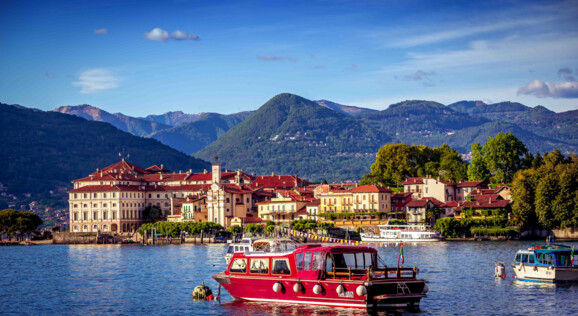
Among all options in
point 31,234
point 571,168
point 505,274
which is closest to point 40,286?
point 505,274

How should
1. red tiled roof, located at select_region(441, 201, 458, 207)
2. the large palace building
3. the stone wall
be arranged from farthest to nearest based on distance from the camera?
1. the stone wall
2. the large palace building
3. red tiled roof, located at select_region(441, 201, 458, 207)

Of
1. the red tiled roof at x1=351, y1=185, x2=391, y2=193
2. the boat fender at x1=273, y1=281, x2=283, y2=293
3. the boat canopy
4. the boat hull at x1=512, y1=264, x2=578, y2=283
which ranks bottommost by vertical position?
the boat hull at x1=512, y1=264, x2=578, y2=283

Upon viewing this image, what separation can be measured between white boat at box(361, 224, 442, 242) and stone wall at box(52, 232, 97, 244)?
175 ft

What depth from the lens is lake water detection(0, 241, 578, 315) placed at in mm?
45375

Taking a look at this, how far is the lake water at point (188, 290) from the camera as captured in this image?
149 feet

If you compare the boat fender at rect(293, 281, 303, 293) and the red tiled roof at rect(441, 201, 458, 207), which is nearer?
the boat fender at rect(293, 281, 303, 293)

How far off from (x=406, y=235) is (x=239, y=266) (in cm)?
7795

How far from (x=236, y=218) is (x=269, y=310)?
10326cm

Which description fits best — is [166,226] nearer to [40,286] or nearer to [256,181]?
[256,181]

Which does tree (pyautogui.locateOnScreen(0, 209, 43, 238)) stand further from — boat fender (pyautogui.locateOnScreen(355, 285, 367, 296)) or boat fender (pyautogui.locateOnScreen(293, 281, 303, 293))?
boat fender (pyautogui.locateOnScreen(355, 285, 367, 296))

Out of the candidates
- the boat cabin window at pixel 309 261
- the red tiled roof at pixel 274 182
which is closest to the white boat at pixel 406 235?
the red tiled roof at pixel 274 182

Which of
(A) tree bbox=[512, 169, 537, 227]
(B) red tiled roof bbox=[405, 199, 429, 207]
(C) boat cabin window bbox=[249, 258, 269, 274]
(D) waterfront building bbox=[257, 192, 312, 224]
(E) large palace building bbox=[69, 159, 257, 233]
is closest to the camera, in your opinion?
(C) boat cabin window bbox=[249, 258, 269, 274]

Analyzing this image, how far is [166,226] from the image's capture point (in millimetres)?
142125

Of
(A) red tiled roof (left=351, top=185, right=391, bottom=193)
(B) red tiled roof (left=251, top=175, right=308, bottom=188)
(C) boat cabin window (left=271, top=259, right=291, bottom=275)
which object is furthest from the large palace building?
(C) boat cabin window (left=271, top=259, right=291, bottom=275)
